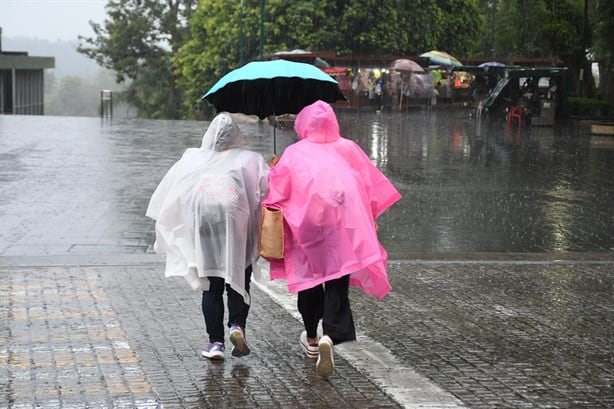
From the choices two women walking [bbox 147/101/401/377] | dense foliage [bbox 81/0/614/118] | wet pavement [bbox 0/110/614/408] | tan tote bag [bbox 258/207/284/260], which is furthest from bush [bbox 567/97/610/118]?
tan tote bag [bbox 258/207/284/260]

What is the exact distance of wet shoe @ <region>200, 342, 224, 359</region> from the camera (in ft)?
21.4

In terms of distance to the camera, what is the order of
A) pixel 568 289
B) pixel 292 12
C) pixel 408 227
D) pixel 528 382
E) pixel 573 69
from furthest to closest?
pixel 292 12 → pixel 573 69 → pixel 408 227 → pixel 568 289 → pixel 528 382

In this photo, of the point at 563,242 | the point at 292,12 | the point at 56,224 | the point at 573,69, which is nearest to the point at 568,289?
the point at 563,242

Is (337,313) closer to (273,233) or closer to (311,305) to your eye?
(311,305)

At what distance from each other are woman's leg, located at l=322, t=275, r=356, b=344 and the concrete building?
5298 centimetres

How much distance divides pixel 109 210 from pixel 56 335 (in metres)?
6.43

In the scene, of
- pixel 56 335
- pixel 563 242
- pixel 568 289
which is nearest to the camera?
pixel 56 335

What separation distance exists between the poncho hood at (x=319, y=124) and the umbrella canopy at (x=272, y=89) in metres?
0.44

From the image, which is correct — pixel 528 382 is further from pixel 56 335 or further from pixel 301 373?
pixel 56 335

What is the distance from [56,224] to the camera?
12.3 metres

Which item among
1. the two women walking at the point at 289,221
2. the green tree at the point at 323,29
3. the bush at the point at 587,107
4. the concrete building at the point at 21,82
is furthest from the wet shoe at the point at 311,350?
the concrete building at the point at 21,82

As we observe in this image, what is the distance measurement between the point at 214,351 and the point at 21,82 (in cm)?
5821

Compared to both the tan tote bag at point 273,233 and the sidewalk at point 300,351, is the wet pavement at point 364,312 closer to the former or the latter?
the sidewalk at point 300,351

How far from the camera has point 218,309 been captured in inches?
261
